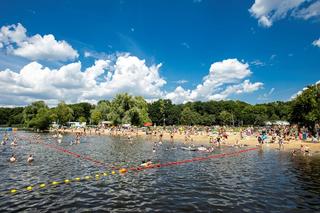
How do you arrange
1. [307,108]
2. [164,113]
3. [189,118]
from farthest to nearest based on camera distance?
[164,113], [189,118], [307,108]

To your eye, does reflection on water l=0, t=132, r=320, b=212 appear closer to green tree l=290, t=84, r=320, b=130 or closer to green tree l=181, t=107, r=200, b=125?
green tree l=290, t=84, r=320, b=130

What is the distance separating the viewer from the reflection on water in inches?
579

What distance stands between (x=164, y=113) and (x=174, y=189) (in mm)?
142082

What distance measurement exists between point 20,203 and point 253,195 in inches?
562

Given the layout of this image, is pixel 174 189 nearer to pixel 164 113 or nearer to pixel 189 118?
pixel 189 118

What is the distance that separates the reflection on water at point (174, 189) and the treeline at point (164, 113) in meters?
23.5

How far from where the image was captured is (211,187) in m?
18.9

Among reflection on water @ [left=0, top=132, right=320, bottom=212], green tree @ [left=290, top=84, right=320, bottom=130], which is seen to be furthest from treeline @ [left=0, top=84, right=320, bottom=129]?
reflection on water @ [left=0, top=132, right=320, bottom=212]

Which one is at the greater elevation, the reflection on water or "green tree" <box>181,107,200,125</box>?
"green tree" <box>181,107,200,125</box>

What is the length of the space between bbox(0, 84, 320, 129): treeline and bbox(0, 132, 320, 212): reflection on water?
23517mm

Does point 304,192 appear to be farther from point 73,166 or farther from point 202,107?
point 202,107

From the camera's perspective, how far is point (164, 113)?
160375mm

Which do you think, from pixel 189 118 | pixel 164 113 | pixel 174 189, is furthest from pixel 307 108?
pixel 164 113

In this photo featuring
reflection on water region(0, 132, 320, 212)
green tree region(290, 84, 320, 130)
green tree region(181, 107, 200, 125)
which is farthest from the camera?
green tree region(181, 107, 200, 125)
